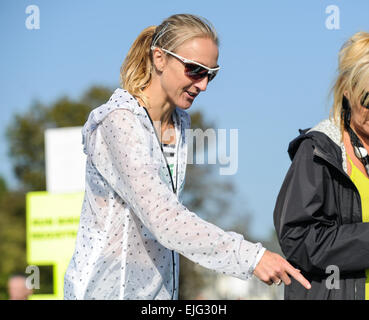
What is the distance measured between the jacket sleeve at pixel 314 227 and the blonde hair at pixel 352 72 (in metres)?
0.32

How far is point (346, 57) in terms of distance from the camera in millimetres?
3580

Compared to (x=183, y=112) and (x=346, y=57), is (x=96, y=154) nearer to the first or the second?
(x=183, y=112)

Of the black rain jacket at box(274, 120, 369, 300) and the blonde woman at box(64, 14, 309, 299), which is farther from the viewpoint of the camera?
the black rain jacket at box(274, 120, 369, 300)

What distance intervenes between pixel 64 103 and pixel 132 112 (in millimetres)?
28471

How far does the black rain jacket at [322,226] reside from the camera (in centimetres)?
332

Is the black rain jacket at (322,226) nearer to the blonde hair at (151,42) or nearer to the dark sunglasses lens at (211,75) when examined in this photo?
the dark sunglasses lens at (211,75)

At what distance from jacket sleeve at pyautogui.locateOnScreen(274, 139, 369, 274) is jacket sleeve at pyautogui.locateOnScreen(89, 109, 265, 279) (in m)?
0.45

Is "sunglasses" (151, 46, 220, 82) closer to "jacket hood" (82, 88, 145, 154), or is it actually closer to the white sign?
"jacket hood" (82, 88, 145, 154)

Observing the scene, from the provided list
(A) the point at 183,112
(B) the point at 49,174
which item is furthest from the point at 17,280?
(A) the point at 183,112

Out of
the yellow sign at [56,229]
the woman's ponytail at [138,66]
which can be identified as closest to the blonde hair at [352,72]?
the woman's ponytail at [138,66]

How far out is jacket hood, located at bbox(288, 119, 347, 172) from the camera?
3.48 metres

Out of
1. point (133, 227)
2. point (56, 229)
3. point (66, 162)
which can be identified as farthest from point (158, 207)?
point (66, 162)

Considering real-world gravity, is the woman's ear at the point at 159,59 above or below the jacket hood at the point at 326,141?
above

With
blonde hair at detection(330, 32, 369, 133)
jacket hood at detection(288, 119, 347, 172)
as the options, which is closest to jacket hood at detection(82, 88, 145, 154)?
jacket hood at detection(288, 119, 347, 172)
